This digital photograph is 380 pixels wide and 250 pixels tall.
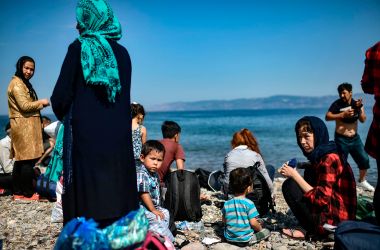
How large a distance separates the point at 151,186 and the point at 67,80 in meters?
1.91

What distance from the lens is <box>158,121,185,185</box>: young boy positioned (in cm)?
554

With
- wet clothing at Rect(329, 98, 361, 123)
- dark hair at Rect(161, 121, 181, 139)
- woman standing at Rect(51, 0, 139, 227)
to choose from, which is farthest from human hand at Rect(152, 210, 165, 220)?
wet clothing at Rect(329, 98, 361, 123)

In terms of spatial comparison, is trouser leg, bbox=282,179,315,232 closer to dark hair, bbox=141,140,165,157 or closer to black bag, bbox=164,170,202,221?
black bag, bbox=164,170,202,221

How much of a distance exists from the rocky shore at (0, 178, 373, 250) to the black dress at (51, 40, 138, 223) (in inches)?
57.3

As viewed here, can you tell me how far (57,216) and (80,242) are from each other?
2607mm

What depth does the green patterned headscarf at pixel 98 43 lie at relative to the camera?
2564mm

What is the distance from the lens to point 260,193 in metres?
4.86

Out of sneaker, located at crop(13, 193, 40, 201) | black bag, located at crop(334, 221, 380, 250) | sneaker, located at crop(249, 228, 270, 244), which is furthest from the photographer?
sneaker, located at crop(13, 193, 40, 201)

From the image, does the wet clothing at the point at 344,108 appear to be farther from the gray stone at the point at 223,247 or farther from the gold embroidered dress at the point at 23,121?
the gold embroidered dress at the point at 23,121

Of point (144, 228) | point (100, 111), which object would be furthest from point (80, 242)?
point (100, 111)

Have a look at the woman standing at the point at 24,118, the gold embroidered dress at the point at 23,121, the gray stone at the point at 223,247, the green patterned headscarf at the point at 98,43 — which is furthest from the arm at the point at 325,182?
the gold embroidered dress at the point at 23,121

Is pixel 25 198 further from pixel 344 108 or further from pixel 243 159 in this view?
pixel 344 108

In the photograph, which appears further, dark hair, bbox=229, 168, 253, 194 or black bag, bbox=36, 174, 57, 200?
black bag, bbox=36, 174, 57, 200

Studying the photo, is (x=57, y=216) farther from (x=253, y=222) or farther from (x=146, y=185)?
(x=253, y=222)
